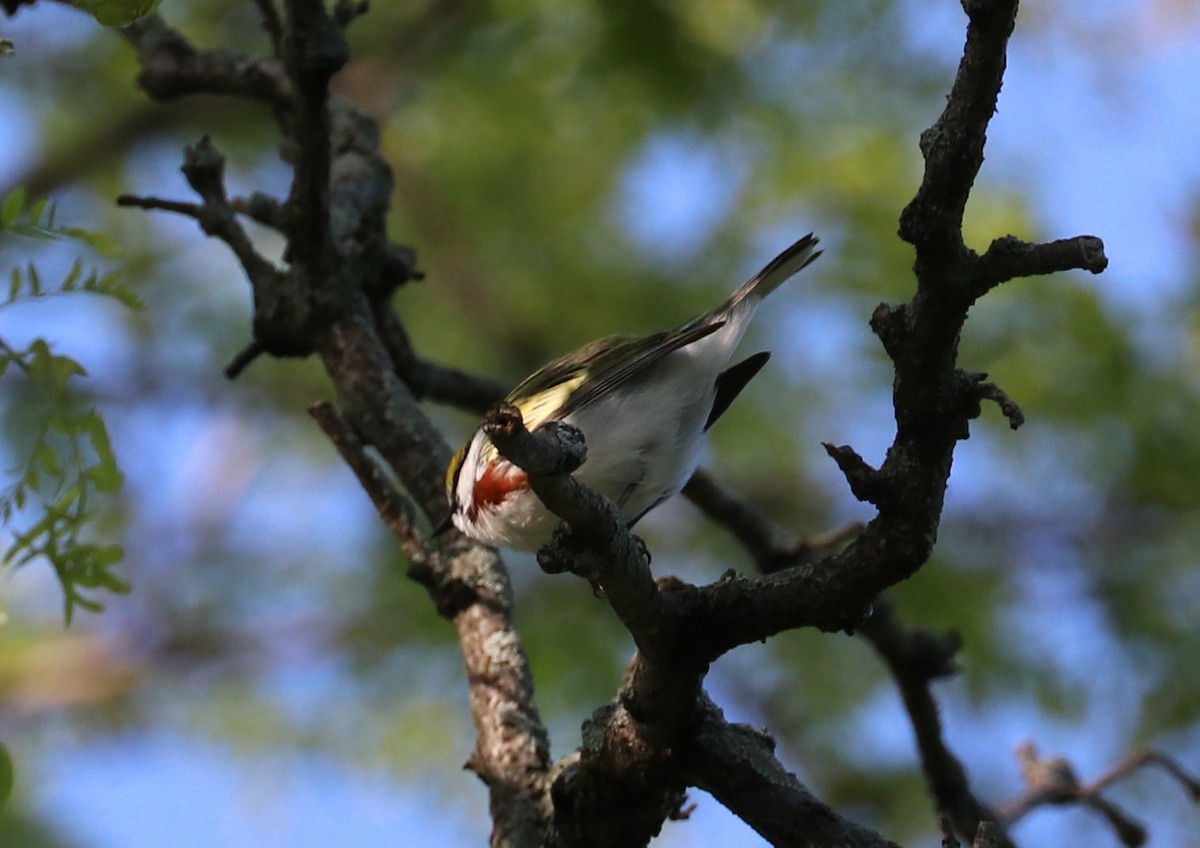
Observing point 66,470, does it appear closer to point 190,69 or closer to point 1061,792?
point 190,69

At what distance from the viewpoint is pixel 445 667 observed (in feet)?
19.7

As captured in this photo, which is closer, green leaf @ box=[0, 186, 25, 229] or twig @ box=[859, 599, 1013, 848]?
green leaf @ box=[0, 186, 25, 229]

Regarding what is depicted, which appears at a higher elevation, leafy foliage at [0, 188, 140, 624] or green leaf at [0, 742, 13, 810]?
leafy foliage at [0, 188, 140, 624]

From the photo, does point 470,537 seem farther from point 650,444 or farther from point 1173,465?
point 1173,465

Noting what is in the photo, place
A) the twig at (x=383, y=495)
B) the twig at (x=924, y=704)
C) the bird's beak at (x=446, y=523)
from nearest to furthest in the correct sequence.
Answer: the twig at (x=383, y=495) < the bird's beak at (x=446, y=523) < the twig at (x=924, y=704)

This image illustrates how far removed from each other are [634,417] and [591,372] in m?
0.18

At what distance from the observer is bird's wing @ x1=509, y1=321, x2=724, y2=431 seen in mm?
3236

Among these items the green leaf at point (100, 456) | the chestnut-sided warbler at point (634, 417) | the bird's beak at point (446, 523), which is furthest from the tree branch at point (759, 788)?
the bird's beak at point (446, 523)

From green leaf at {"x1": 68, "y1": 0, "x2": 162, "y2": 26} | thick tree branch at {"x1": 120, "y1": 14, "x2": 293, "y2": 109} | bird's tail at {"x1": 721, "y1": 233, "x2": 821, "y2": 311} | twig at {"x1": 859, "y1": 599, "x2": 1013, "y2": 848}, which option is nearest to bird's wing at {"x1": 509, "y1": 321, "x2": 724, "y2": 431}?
bird's tail at {"x1": 721, "y1": 233, "x2": 821, "y2": 311}

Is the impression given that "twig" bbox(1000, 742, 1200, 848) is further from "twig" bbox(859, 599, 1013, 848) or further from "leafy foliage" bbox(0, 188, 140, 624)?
"leafy foliage" bbox(0, 188, 140, 624)

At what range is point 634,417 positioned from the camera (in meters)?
3.29

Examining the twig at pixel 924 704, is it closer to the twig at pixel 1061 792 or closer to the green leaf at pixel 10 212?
the twig at pixel 1061 792

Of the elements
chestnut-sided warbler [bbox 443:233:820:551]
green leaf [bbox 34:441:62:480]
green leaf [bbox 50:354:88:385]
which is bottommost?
green leaf [bbox 34:441:62:480]

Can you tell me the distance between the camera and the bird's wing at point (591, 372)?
324cm
